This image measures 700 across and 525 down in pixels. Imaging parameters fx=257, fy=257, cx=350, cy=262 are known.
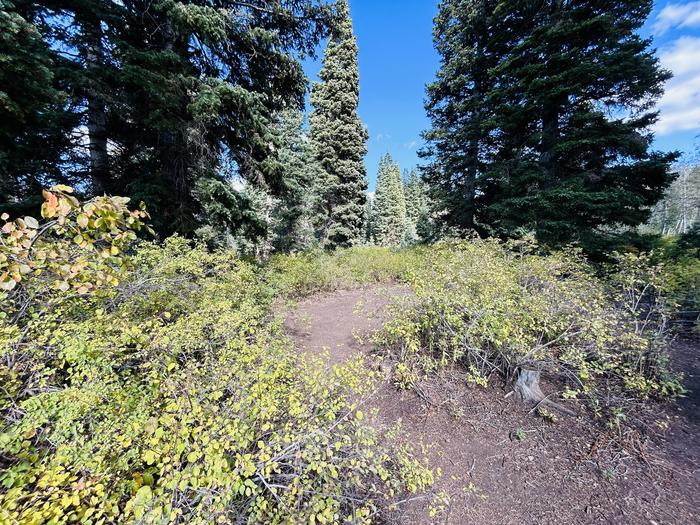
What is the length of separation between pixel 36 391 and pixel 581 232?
11252 millimetres

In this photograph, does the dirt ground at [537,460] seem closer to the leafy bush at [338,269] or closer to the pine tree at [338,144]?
the leafy bush at [338,269]

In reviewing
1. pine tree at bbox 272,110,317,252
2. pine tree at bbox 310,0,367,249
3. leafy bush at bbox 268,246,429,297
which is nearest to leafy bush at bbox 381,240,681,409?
leafy bush at bbox 268,246,429,297

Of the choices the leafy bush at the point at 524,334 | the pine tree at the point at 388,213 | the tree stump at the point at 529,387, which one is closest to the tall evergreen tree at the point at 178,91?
the leafy bush at the point at 524,334

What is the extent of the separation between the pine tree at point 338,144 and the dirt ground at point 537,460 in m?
13.1

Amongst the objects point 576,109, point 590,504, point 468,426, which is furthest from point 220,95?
point 576,109

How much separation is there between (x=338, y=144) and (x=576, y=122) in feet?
35.5

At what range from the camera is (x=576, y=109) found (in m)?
8.31

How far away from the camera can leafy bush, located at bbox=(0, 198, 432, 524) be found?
1426 mm

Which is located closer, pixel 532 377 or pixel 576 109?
pixel 532 377

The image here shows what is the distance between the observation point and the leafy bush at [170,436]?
143cm

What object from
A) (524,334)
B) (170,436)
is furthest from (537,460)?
(170,436)

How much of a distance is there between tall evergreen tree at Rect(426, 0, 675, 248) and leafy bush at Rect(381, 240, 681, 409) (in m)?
4.54

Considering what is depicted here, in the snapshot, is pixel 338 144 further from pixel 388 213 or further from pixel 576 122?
pixel 388 213

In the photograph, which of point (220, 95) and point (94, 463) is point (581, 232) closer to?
point (220, 95)
